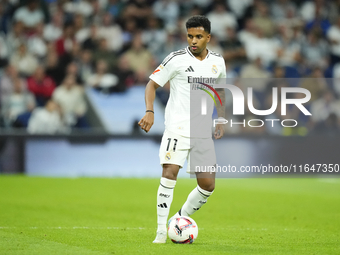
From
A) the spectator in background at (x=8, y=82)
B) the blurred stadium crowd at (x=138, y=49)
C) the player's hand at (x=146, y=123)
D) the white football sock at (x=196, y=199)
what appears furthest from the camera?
the spectator in background at (x=8, y=82)

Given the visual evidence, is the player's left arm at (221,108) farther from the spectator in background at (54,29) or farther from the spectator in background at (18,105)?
the spectator in background at (54,29)

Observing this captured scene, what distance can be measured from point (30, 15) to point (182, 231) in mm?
12580

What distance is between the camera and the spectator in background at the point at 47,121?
44.2 ft

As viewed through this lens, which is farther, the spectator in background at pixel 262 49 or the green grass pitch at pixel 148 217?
the spectator in background at pixel 262 49

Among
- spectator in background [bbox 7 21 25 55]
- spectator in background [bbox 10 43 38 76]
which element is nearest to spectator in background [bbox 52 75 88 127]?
spectator in background [bbox 10 43 38 76]

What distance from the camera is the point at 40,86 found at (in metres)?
14.7

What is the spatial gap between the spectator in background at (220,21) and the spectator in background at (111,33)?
9.45 feet

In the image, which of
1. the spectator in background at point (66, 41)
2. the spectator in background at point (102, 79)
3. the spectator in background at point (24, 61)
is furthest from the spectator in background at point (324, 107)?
the spectator in background at point (24, 61)

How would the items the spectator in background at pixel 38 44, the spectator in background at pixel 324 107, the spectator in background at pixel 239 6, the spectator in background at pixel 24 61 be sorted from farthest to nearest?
the spectator in background at pixel 239 6 < the spectator in background at pixel 38 44 < the spectator in background at pixel 24 61 < the spectator in background at pixel 324 107

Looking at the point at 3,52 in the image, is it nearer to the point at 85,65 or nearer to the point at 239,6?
the point at 85,65

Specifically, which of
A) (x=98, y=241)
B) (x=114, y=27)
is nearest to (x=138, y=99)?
(x=114, y=27)

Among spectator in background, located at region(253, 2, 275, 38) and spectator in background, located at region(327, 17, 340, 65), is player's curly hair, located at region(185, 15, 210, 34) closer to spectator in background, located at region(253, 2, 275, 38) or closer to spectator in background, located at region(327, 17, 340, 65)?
spectator in background, located at region(253, 2, 275, 38)

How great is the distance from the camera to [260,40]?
17562mm

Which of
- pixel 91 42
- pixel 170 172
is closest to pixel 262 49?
pixel 91 42
